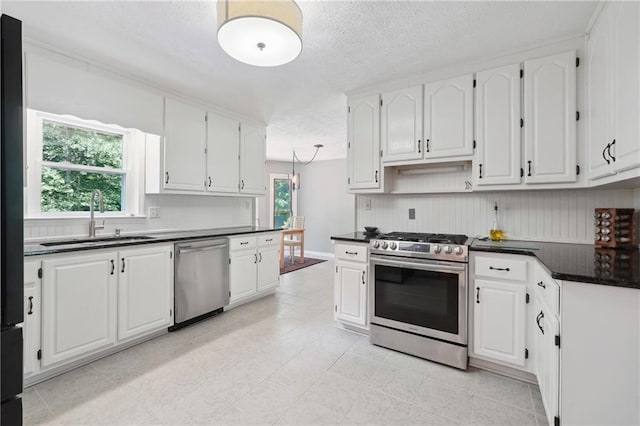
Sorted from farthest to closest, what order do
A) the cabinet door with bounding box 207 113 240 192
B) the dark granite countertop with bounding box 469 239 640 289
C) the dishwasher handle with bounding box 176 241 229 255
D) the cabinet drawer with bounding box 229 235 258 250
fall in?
the cabinet door with bounding box 207 113 240 192 → the cabinet drawer with bounding box 229 235 258 250 → the dishwasher handle with bounding box 176 241 229 255 → the dark granite countertop with bounding box 469 239 640 289

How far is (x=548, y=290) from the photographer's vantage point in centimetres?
161

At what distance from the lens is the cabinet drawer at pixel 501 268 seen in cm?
206

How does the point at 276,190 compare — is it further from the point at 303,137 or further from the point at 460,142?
the point at 460,142

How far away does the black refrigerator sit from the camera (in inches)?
26.7

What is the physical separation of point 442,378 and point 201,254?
2.49 meters

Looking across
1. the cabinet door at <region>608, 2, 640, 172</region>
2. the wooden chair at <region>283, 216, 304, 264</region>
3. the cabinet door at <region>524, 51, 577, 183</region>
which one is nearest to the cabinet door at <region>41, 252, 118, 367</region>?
the cabinet door at <region>608, 2, 640, 172</region>

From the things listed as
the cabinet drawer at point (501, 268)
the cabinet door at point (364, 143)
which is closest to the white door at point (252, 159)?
the cabinet door at point (364, 143)

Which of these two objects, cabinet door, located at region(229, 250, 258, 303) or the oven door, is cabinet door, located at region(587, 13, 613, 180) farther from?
cabinet door, located at region(229, 250, 258, 303)

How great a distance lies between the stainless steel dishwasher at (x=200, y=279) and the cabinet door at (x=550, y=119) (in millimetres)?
3067

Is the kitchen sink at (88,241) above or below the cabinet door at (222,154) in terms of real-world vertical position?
below

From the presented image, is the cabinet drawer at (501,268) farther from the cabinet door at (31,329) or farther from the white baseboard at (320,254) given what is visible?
the white baseboard at (320,254)

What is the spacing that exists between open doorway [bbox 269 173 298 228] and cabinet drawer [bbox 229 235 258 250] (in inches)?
147

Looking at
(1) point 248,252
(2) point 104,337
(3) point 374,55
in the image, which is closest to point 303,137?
(1) point 248,252

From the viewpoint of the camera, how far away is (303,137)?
17.1 feet
